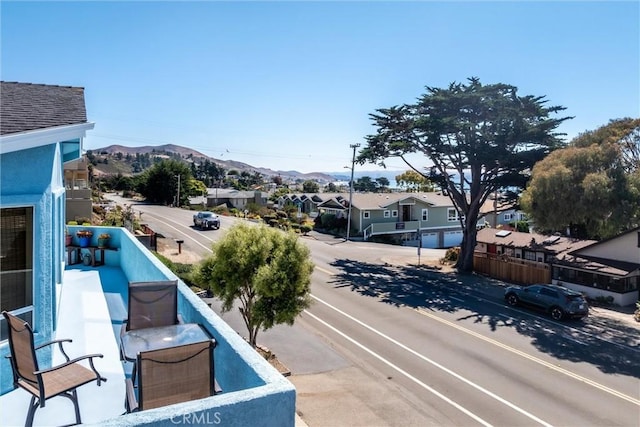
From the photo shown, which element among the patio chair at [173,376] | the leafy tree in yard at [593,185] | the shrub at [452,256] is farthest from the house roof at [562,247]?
the patio chair at [173,376]

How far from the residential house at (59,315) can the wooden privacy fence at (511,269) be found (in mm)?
25141

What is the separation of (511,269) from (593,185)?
741 cm

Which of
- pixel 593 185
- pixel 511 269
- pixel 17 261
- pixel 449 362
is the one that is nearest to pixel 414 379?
pixel 449 362

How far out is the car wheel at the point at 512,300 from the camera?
72.0ft

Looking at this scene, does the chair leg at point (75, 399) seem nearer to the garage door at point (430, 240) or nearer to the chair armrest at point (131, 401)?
the chair armrest at point (131, 401)

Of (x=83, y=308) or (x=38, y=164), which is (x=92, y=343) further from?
(x=38, y=164)

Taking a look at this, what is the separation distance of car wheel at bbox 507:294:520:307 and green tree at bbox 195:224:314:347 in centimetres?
1401

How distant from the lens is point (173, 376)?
4078mm

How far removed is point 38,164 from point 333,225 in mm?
47751

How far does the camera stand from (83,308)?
8703 millimetres

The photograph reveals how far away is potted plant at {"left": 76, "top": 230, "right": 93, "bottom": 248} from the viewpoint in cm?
1333

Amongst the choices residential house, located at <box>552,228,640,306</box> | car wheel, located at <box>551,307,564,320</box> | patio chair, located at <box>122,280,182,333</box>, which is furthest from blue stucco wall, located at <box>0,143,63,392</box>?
residential house, located at <box>552,228,640,306</box>

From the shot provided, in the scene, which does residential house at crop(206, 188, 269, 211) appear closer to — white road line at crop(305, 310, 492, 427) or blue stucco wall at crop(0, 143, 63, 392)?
white road line at crop(305, 310, 492, 427)

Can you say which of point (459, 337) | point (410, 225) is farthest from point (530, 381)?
point (410, 225)
